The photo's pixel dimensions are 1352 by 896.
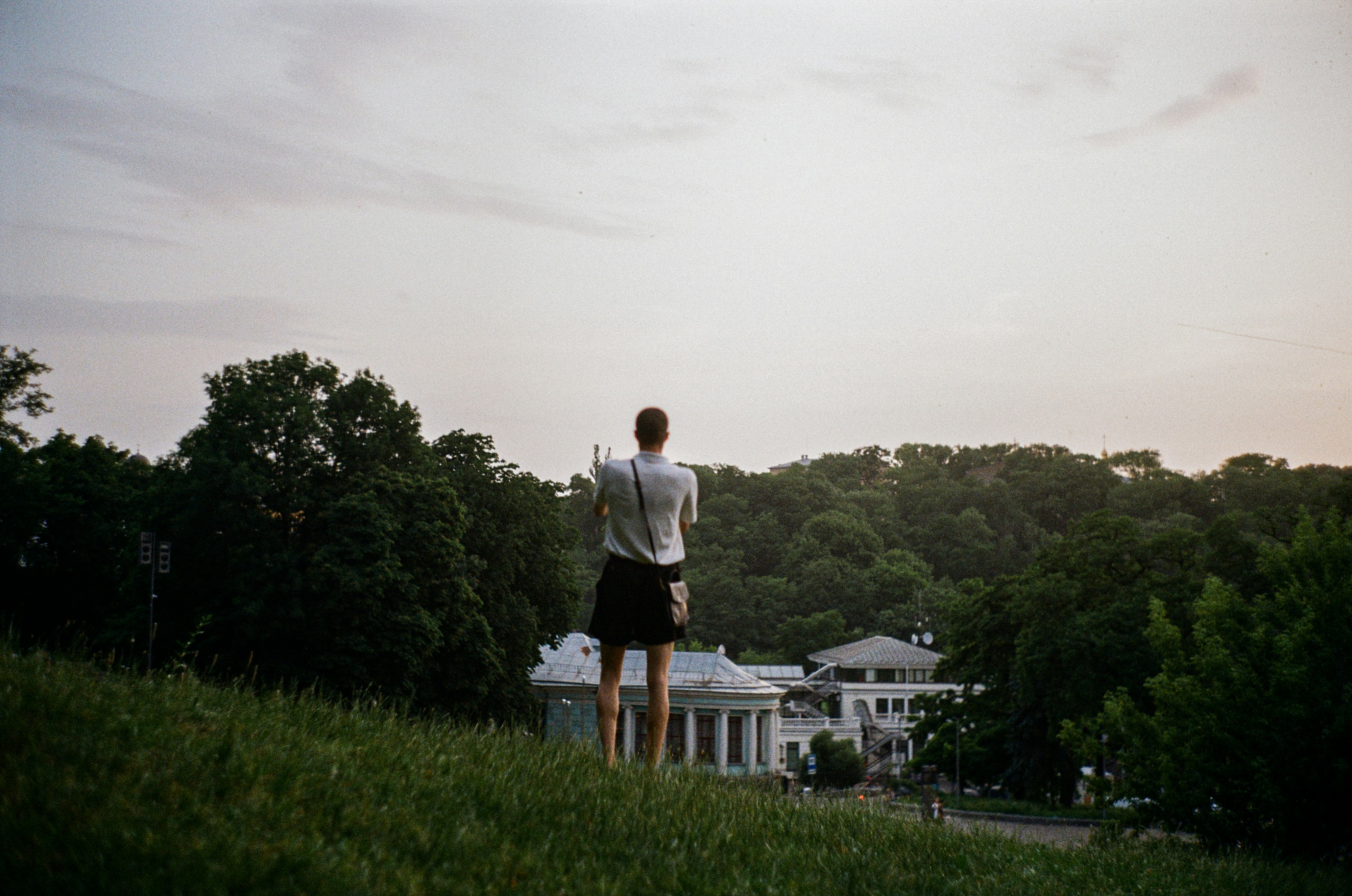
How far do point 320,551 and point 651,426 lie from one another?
24.3m

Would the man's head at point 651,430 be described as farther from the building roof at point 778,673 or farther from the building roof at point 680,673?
the building roof at point 778,673

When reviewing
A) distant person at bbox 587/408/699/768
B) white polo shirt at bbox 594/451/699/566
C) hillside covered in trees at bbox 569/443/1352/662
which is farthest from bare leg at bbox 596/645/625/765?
hillside covered in trees at bbox 569/443/1352/662

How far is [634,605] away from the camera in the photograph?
729 centimetres

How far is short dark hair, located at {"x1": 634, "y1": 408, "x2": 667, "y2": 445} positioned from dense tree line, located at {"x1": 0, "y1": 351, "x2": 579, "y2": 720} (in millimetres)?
22889

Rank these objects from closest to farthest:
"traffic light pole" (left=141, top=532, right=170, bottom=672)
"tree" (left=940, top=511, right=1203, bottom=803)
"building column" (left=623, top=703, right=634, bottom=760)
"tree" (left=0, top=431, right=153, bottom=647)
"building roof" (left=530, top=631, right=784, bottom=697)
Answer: "traffic light pole" (left=141, top=532, right=170, bottom=672), "tree" (left=0, top=431, right=153, bottom=647), "tree" (left=940, top=511, right=1203, bottom=803), "building column" (left=623, top=703, right=634, bottom=760), "building roof" (left=530, top=631, right=784, bottom=697)

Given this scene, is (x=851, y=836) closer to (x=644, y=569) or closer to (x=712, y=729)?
(x=644, y=569)

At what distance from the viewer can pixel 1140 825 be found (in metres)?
22.5

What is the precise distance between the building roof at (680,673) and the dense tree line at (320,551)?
75.8 feet

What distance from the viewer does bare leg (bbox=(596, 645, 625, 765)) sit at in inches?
298

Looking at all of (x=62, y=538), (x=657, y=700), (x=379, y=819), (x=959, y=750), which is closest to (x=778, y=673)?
(x=959, y=750)

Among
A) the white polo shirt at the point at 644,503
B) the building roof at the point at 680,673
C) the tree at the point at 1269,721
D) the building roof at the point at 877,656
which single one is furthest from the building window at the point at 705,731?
the white polo shirt at the point at 644,503

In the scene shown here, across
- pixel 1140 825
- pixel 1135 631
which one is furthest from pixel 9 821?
pixel 1135 631

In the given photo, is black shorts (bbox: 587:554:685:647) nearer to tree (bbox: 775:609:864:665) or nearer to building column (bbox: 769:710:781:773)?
building column (bbox: 769:710:781:773)

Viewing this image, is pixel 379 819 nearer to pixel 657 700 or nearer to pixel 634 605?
pixel 634 605
